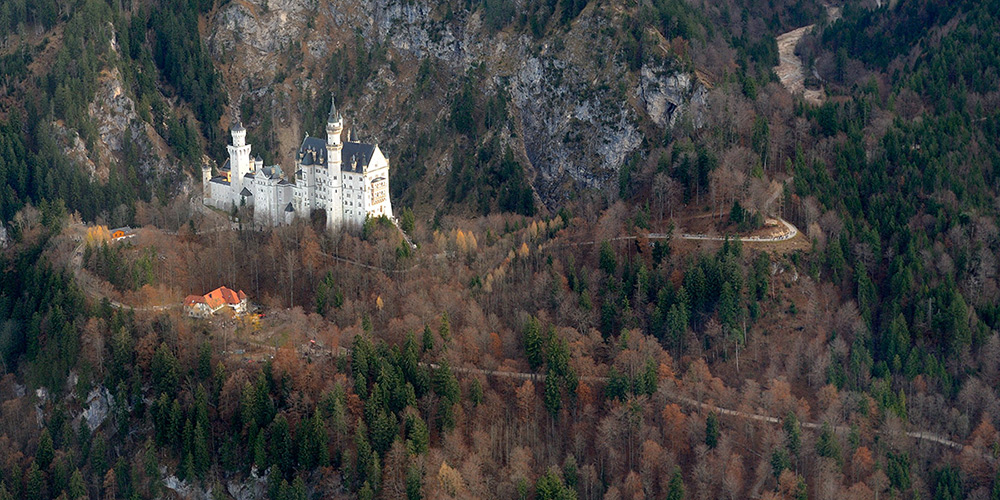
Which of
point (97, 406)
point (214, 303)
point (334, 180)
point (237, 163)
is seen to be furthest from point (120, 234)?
point (97, 406)

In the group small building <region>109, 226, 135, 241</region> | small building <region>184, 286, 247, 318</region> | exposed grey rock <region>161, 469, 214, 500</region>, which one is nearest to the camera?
exposed grey rock <region>161, 469, 214, 500</region>

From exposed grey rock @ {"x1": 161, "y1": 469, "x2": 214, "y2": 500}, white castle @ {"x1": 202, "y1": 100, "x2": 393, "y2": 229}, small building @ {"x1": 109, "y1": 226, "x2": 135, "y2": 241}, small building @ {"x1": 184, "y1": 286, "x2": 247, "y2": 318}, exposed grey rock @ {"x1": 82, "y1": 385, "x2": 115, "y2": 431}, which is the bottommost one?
exposed grey rock @ {"x1": 161, "y1": 469, "x2": 214, "y2": 500}

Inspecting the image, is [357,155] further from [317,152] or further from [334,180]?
[317,152]

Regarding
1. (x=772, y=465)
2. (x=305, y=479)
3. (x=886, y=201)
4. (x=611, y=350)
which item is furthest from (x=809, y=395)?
(x=305, y=479)

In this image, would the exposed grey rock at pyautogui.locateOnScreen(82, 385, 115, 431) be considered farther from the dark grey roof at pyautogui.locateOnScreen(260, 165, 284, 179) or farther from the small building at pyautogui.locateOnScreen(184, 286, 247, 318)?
the dark grey roof at pyautogui.locateOnScreen(260, 165, 284, 179)

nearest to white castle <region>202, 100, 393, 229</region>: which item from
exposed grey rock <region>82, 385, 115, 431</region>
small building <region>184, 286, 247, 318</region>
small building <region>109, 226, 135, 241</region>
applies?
small building <region>109, 226, 135, 241</region>

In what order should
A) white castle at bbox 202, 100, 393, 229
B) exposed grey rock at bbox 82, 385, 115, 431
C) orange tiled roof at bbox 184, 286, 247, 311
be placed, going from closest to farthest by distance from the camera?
exposed grey rock at bbox 82, 385, 115, 431, orange tiled roof at bbox 184, 286, 247, 311, white castle at bbox 202, 100, 393, 229
